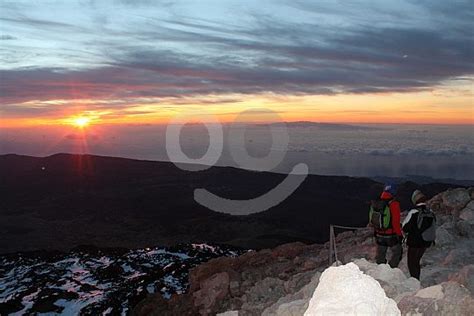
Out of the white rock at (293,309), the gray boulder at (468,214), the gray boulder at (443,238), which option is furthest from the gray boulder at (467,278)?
the gray boulder at (468,214)

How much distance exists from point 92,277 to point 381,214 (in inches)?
1943

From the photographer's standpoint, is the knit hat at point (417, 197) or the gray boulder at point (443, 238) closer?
the knit hat at point (417, 197)

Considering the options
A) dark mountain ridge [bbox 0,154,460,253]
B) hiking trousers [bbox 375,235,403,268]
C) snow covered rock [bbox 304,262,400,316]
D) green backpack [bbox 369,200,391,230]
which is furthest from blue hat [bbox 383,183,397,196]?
dark mountain ridge [bbox 0,154,460,253]

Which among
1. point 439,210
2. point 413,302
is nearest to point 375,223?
point 413,302

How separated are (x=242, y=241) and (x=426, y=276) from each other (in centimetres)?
7576

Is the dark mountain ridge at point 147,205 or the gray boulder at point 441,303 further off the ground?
the gray boulder at point 441,303

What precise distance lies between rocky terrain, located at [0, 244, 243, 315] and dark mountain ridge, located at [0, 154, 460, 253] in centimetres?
1789

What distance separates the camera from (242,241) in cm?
8725

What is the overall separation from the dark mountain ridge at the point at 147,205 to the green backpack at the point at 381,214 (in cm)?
7010

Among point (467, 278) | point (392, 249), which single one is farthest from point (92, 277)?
point (467, 278)

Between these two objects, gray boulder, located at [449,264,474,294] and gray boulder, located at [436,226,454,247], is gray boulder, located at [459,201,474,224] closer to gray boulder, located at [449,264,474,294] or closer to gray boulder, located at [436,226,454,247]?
gray boulder, located at [436,226,454,247]

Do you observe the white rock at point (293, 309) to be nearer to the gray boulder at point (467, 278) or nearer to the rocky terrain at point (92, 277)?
the gray boulder at point (467, 278)

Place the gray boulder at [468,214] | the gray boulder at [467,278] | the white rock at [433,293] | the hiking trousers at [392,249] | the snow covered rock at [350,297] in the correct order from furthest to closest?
the gray boulder at [468,214]
the hiking trousers at [392,249]
the gray boulder at [467,278]
the white rock at [433,293]
the snow covered rock at [350,297]

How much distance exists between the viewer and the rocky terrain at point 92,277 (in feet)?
137
